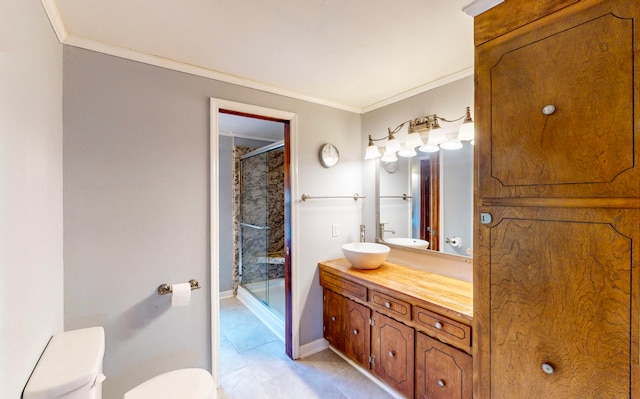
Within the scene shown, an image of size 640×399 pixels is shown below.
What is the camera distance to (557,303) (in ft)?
3.41

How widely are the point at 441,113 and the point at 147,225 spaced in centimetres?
225

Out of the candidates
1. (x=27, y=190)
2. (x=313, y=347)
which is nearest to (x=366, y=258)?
(x=313, y=347)

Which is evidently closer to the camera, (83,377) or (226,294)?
(83,377)

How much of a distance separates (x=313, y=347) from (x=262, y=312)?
92cm

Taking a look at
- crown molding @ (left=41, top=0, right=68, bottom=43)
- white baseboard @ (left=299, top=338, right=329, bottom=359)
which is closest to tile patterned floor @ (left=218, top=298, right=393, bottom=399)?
white baseboard @ (left=299, top=338, right=329, bottom=359)

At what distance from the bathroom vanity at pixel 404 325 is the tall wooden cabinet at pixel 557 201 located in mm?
251

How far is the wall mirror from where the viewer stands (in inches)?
79.5

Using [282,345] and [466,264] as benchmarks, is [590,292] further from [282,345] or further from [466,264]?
[282,345]

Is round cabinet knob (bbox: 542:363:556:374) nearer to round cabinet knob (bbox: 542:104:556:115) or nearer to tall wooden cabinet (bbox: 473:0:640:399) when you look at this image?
tall wooden cabinet (bbox: 473:0:640:399)

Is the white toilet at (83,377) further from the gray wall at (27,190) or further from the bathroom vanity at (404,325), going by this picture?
the bathroom vanity at (404,325)

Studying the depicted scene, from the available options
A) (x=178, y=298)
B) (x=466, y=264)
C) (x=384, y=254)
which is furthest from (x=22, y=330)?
(x=466, y=264)

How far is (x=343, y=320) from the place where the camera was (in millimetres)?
2320

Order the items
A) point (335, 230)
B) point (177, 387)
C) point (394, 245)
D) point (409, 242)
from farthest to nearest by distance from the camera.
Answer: point (335, 230) < point (394, 245) < point (409, 242) < point (177, 387)

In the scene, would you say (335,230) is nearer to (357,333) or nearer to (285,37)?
(357,333)
